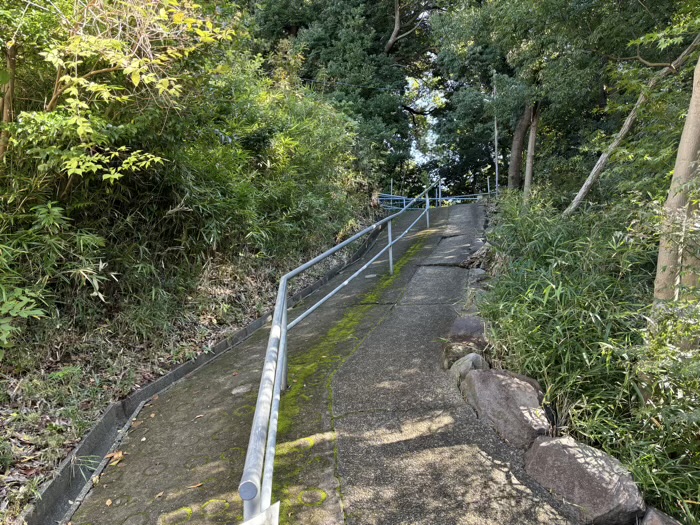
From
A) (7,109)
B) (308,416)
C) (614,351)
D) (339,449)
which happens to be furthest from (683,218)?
(7,109)

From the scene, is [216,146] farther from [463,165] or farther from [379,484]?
[463,165]

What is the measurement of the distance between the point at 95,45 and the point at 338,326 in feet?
9.34

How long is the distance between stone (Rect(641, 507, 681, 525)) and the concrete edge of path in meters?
2.72

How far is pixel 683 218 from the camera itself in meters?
2.29

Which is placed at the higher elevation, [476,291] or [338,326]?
[476,291]

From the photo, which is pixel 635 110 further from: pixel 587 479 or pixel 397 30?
pixel 397 30

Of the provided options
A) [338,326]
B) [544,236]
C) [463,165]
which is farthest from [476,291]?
[463,165]

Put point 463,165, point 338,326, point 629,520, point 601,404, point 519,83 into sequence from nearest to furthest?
point 629,520
point 601,404
point 338,326
point 519,83
point 463,165

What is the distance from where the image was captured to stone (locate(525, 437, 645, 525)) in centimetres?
173

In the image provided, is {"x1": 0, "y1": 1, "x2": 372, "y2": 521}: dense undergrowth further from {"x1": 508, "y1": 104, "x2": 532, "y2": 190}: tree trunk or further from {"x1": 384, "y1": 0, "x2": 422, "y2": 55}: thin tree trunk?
{"x1": 384, "y1": 0, "x2": 422, "y2": 55}: thin tree trunk

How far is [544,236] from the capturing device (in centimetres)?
380

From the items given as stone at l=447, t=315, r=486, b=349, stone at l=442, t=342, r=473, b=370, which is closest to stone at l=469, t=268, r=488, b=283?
stone at l=447, t=315, r=486, b=349

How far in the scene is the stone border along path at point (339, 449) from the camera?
5.99 feet

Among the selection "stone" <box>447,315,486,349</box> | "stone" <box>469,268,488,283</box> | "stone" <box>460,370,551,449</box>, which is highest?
"stone" <box>469,268,488,283</box>
